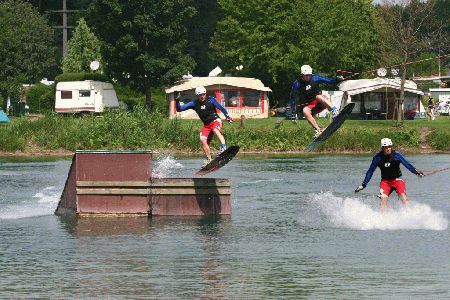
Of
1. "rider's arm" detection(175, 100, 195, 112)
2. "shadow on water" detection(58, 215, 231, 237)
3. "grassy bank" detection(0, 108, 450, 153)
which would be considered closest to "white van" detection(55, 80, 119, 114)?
"grassy bank" detection(0, 108, 450, 153)

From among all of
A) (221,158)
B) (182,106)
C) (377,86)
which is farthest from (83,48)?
(221,158)

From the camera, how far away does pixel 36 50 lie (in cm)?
11569

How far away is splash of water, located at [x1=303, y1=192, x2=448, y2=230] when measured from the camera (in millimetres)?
33875

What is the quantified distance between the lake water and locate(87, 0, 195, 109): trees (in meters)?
49.9

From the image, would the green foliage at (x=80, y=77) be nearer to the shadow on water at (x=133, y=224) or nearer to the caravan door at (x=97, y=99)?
the caravan door at (x=97, y=99)

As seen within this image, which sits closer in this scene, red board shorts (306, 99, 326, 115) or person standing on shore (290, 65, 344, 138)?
person standing on shore (290, 65, 344, 138)

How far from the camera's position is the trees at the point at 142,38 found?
95.0 meters

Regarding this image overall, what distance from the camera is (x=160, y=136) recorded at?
71.5 metres

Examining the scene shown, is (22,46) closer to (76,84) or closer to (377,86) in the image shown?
(76,84)

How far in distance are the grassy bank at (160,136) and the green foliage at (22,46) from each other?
27.2 meters

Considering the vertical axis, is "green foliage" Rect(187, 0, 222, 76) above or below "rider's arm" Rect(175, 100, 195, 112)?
above

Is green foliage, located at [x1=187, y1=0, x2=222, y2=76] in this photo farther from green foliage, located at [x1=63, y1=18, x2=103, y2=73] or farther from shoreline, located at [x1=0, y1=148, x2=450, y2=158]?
shoreline, located at [x1=0, y1=148, x2=450, y2=158]

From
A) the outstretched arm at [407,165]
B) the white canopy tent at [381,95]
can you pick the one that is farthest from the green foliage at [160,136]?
the outstretched arm at [407,165]

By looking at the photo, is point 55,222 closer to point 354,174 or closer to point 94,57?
point 354,174
